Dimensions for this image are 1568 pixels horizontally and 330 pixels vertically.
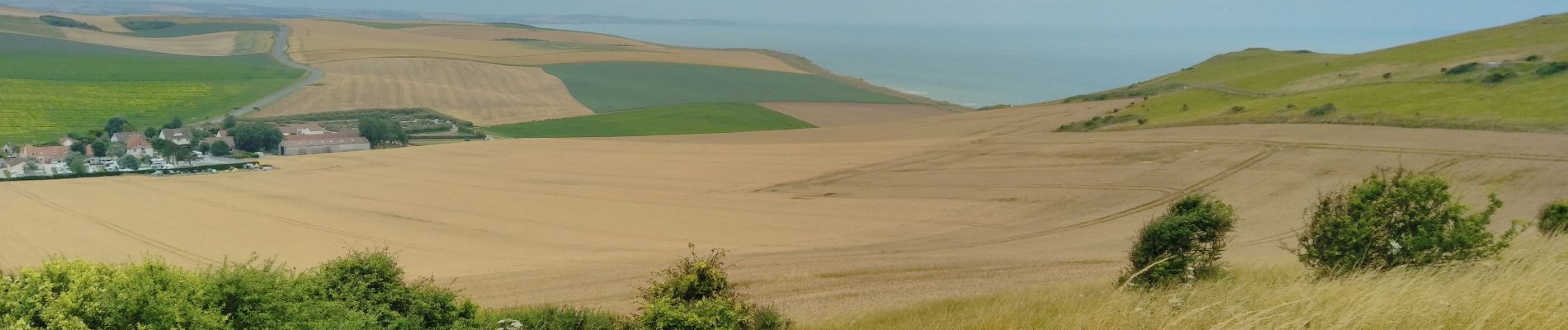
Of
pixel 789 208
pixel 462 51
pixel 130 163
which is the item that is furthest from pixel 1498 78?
pixel 462 51

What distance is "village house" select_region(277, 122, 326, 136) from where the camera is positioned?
65.5 metres

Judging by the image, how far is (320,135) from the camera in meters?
63.7

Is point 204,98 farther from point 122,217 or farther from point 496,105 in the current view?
point 122,217

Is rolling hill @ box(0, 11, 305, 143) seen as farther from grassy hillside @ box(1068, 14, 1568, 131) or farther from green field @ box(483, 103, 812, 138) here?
grassy hillside @ box(1068, 14, 1568, 131)

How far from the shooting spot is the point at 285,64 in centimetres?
11125

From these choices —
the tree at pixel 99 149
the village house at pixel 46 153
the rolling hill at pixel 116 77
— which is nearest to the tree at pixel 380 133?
the tree at pixel 99 149

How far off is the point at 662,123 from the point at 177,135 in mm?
36257

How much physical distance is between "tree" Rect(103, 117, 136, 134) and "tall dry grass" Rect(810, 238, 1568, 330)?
72381mm

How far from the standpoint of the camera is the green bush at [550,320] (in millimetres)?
15281

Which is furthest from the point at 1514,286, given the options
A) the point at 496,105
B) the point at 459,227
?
the point at 496,105

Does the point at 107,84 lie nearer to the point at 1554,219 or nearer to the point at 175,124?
the point at 175,124

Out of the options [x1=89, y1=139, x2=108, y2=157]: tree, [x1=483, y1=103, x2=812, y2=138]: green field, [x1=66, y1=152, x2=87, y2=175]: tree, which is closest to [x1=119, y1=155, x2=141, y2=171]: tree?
[x1=66, y1=152, x2=87, y2=175]: tree

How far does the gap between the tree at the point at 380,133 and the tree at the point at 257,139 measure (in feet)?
18.1

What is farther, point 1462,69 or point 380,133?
point 380,133
